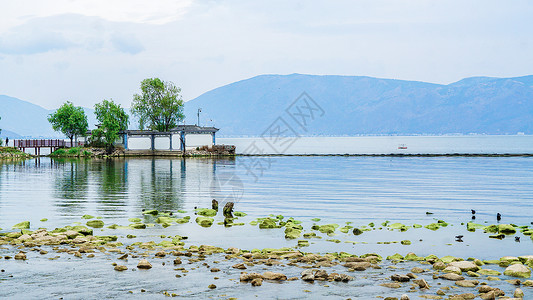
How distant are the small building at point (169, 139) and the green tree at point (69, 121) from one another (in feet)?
28.6

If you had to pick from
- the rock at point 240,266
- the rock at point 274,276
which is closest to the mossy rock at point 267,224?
the rock at point 240,266

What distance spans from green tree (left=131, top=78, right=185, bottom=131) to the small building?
1010 centimetres

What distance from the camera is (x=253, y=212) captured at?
103 ft

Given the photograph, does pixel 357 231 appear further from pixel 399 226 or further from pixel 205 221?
pixel 205 221

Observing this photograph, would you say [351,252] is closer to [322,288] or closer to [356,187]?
[322,288]

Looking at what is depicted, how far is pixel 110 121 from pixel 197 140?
17.9 meters

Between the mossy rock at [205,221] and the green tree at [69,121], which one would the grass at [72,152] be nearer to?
the green tree at [69,121]

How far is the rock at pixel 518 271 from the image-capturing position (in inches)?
673

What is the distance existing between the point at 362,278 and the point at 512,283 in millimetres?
4466

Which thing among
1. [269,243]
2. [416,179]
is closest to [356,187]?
[416,179]

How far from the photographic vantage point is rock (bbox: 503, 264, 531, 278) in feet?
56.1

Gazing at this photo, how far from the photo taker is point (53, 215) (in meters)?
29.3

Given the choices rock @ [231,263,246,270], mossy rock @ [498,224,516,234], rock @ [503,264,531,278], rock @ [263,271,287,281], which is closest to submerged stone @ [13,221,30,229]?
rock @ [231,263,246,270]

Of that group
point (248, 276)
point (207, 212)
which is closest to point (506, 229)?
point (248, 276)
